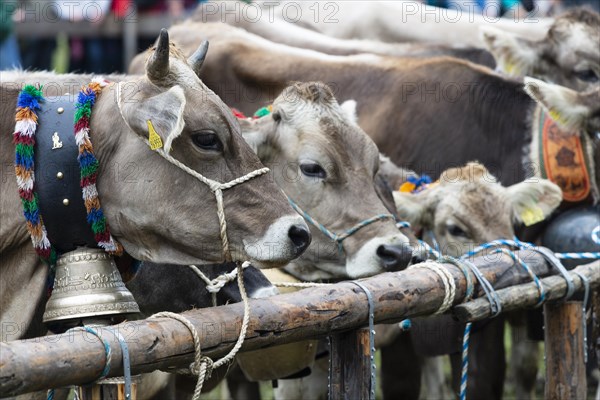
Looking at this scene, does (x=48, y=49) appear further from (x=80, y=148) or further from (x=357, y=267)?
(x=80, y=148)

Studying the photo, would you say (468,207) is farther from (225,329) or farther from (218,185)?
(225,329)

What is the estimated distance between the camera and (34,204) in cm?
333

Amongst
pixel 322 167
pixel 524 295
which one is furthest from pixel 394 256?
pixel 524 295

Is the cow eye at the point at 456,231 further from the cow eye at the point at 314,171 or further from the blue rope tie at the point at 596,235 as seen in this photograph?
the cow eye at the point at 314,171

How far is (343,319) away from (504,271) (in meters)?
1.14

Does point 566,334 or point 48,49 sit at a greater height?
point 48,49

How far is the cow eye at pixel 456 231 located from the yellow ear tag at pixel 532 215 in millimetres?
457

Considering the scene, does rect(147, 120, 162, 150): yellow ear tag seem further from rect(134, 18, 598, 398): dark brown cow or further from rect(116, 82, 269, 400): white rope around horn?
rect(134, 18, 598, 398): dark brown cow

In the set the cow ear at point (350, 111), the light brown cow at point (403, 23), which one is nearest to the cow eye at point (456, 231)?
the cow ear at point (350, 111)

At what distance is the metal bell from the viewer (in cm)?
328

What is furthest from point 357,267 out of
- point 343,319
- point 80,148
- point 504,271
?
point 80,148

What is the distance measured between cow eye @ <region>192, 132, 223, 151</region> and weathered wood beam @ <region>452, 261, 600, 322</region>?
1111mm

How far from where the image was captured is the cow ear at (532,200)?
18.0ft

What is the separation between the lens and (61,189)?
3.33 meters
